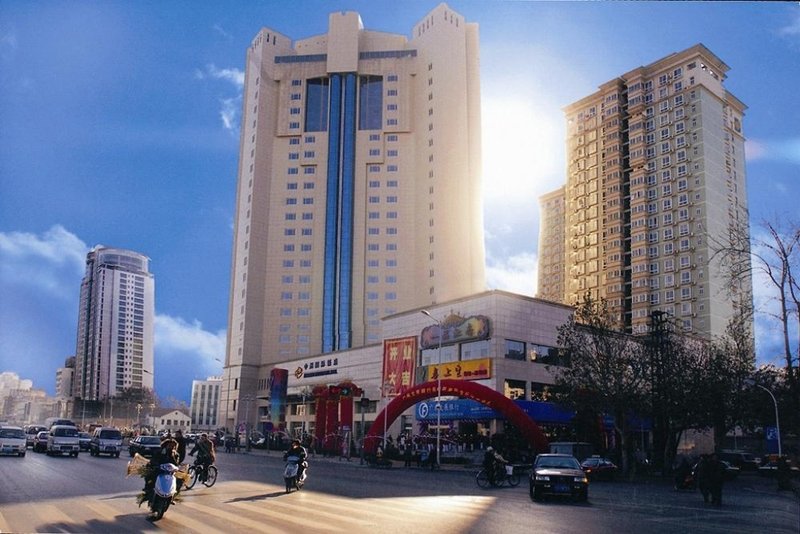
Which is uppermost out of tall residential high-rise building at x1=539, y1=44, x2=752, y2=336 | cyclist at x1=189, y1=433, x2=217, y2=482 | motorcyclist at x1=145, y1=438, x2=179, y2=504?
tall residential high-rise building at x1=539, y1=44, x2=752, y2=336

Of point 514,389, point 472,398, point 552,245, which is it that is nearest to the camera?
point 472,398

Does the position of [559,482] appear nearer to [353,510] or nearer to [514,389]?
[353,510]

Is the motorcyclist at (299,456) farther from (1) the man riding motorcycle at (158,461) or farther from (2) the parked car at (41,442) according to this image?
(2) the parked car at (41,442)

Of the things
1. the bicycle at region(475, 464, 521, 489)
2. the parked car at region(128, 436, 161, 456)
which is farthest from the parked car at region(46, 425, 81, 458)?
the bicycle at region(475, 464, 521, 489)

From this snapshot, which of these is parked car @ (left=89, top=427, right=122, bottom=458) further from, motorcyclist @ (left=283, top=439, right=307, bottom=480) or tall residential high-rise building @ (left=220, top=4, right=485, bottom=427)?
tall residential high-rise building @ (left=220, top=4, right=485, bottom=427)

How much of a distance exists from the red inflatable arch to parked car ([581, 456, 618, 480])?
631 centimetres

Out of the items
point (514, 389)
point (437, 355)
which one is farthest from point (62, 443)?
point (514, 389)

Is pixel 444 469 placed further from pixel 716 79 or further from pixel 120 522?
pixel 716 79

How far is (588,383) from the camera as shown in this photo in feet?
132

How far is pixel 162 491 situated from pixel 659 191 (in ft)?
318

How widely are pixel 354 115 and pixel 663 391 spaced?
90.5 metres

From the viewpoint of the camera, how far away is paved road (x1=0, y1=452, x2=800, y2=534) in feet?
44.5

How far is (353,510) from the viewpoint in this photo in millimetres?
16562

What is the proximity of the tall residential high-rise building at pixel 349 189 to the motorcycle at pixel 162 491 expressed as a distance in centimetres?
9078
